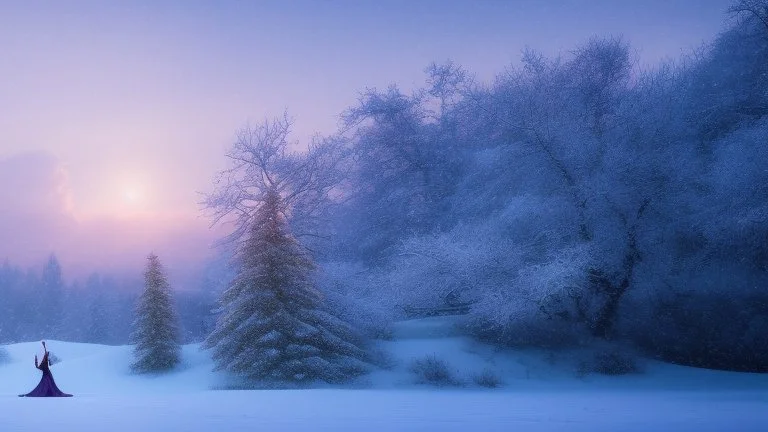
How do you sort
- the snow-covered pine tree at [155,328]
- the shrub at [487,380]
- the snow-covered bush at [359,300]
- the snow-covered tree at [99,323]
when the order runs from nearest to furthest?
the shrub at [487,380] → the snow-covered bush at [359,300] → the snow-covered pine tree at [155,328] → the snow-covered tree at [99,323]

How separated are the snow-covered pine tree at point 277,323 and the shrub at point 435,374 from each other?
5.45ft

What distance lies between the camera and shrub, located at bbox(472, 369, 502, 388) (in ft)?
50.3

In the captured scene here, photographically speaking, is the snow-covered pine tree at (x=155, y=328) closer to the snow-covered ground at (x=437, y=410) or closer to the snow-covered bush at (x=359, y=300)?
the snow-covered ground at (x=437, y=410)

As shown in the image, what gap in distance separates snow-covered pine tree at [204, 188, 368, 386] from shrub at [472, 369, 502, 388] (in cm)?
329

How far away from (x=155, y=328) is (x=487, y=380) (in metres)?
11.4

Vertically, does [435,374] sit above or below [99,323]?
below

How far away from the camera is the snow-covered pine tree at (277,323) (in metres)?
15.7

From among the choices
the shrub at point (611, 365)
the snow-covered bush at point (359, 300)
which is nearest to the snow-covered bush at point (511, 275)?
the snow-covered bush at point (359, 300)

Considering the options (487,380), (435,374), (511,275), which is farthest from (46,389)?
(511,275)

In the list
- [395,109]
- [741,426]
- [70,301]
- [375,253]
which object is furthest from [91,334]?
[741,426]

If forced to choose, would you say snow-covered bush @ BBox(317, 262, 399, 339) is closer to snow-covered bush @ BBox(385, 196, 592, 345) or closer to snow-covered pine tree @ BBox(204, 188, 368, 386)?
snow-covered bush @ BBox(385, 196, 592, 345)

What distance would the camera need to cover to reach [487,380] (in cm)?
1534

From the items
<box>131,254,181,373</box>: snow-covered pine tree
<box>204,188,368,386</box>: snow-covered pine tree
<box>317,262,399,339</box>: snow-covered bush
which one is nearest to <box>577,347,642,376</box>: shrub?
<box>317,262,399,339</box>: snow-covered bush

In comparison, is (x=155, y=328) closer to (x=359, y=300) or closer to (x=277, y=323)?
(x=277, y=323)
